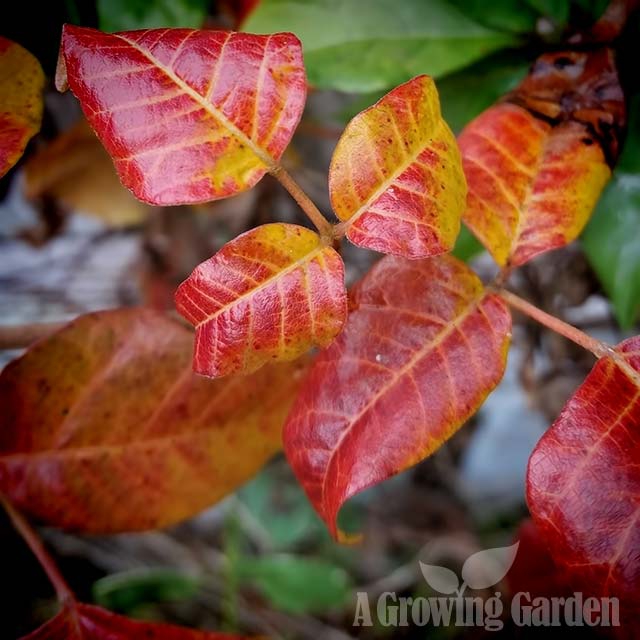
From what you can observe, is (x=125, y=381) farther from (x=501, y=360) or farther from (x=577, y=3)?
(x=577, y=3)

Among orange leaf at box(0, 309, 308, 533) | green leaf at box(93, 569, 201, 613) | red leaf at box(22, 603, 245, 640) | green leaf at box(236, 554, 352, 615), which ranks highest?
orange leaf at box(0, 309, 308, 533)

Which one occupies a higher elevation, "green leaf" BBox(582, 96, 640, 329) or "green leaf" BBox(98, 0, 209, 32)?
"green leaf" BBox(98, 0, 209, 32)

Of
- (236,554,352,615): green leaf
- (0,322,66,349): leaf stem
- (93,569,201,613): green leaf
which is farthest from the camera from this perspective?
(236,554,352,615): green leaf

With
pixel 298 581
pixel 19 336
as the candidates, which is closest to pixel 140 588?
pixel 298 581

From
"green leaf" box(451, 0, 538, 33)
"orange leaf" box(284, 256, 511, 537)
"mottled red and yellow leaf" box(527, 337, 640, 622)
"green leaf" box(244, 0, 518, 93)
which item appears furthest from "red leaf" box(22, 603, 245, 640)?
"green leaf" box(451, 0, 538, 33)

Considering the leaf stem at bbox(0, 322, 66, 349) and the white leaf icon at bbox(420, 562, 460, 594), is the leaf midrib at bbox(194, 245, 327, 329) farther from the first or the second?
the white leaf icon at bbox(420, 562, 460, 594)


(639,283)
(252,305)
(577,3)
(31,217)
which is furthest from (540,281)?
(31,217)
